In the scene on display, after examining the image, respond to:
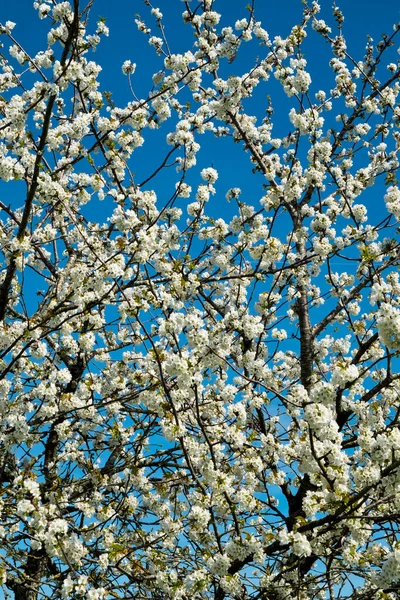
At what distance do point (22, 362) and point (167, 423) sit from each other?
2.53 metres

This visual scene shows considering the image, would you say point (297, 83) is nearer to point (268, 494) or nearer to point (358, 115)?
point (358, 115)

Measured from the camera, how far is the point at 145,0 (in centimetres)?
916

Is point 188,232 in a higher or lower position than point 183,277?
higher

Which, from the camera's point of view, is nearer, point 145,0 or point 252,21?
point 252,21

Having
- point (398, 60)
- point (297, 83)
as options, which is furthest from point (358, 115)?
point (297, 83)

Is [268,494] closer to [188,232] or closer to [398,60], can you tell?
[188,232]

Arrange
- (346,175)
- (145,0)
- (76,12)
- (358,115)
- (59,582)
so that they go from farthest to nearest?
1. (358,115)
2. (346,175)
3. (145,0)
4. (59,582)
5. (76,12)

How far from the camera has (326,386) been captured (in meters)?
→ 5.72

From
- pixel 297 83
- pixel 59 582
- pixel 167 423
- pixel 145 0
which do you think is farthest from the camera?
pixel 145 0

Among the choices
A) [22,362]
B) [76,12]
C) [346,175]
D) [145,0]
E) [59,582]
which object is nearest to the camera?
[76,12]

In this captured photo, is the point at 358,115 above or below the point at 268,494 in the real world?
above

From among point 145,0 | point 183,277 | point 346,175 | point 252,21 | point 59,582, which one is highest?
point 145,0

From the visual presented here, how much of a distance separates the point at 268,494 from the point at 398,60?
7368mm

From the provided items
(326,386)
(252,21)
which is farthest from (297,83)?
(326,386)
